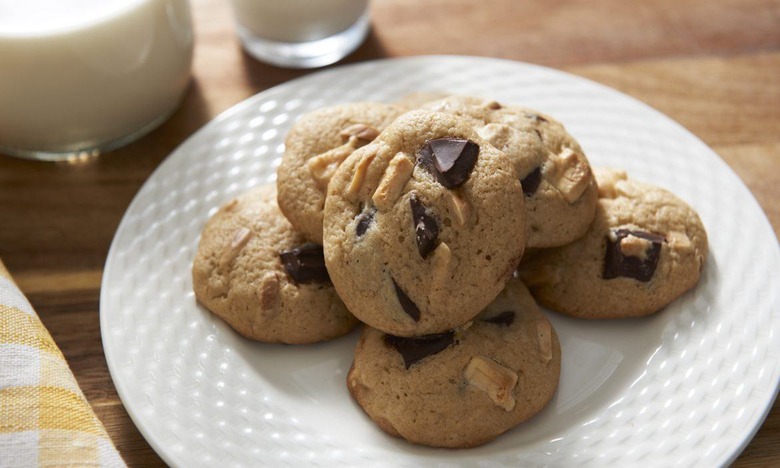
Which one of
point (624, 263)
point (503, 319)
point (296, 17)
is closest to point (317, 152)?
point (503, 319)

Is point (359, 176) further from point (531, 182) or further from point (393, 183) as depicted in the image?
point (531, 182)

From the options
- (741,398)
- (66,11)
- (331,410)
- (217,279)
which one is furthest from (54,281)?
(741,398)

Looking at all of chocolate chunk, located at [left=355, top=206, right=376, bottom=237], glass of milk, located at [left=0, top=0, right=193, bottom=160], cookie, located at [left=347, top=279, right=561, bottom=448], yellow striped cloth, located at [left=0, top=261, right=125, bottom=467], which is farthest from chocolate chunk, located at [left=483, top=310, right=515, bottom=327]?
glass of milk, located at [left=0, top=0, right=193, bottom=160]

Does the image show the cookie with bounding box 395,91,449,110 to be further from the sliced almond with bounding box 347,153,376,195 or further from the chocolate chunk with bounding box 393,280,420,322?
the chocolate chunk with bounding box 393,280,420,322

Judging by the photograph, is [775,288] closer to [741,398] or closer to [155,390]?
[741,398]

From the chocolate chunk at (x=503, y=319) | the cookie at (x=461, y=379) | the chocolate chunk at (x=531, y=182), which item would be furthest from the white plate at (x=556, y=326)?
the chocolate chunk at (x=531, y=182)

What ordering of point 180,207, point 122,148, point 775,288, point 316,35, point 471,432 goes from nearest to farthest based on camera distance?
1. point 471,432
2. point 775,288
3. point 180,207
4. point 122,148
5. point 316,35
